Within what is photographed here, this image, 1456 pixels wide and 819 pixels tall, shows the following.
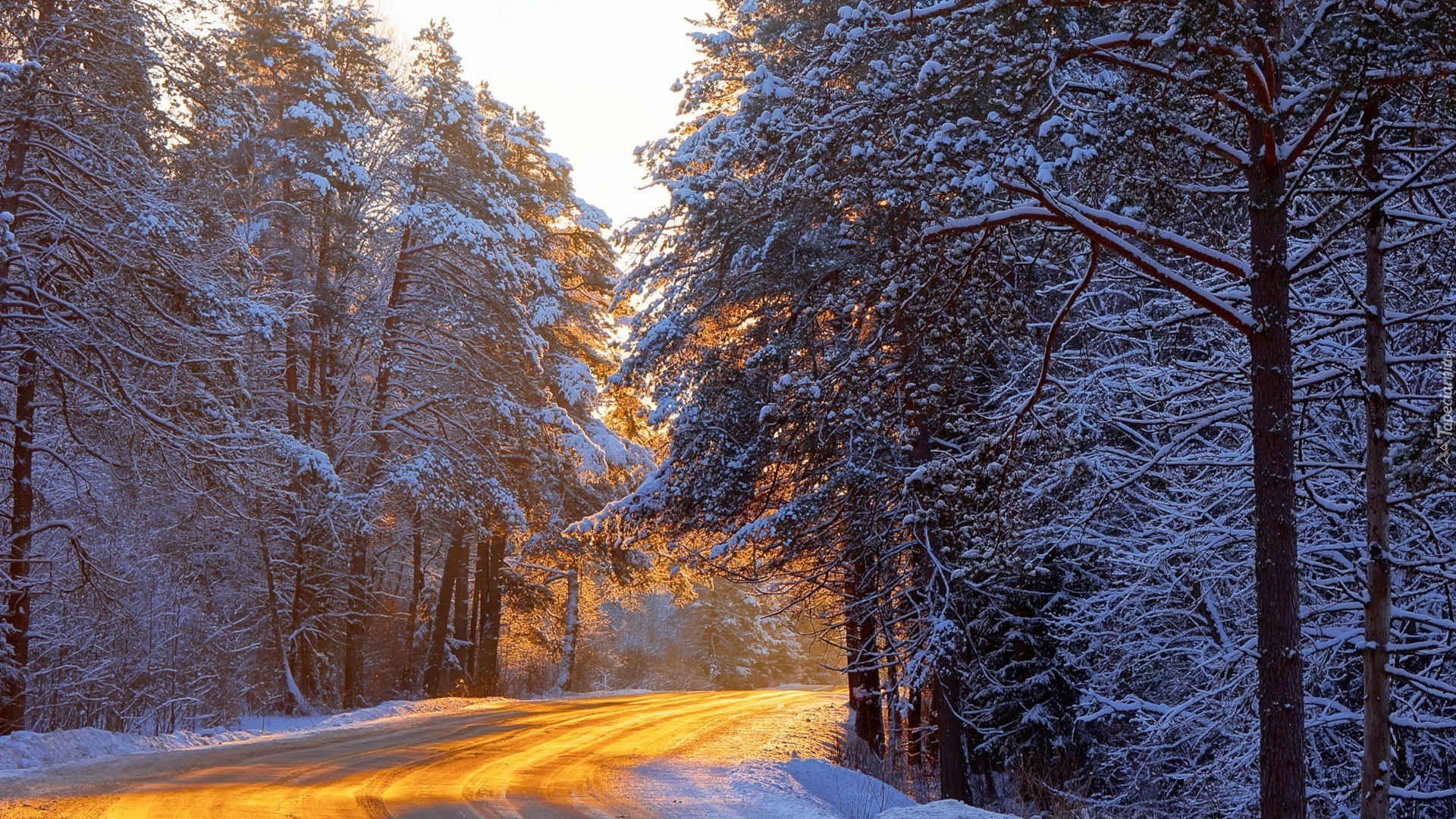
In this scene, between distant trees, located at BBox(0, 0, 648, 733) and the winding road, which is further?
distant trees, located at BBox(0, 0, 648, 733)

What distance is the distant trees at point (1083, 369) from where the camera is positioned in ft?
25.0

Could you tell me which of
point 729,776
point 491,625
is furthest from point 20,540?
point 491,625

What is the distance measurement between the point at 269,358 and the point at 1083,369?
1622cm

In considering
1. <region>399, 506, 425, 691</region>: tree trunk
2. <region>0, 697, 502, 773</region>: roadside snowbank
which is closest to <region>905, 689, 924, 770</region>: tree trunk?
<region>0, 697, 502, 773</region>: roadside snowbank

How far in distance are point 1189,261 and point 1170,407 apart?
1.93 metres

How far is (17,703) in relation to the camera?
13031 millimetres

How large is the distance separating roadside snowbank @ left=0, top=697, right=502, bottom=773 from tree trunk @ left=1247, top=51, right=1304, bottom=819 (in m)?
11.4

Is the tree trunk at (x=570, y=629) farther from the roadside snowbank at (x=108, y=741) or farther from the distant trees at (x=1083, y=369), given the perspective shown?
the distant trees at (x=1083, y=369)

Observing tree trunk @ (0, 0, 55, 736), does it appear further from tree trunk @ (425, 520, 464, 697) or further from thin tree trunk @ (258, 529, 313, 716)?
tree trunk @ (425, 520, 464, 697)

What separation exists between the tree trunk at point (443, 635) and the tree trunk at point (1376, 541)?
19284 mm

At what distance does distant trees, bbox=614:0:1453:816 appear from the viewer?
25.0ft

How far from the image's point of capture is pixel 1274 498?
7535 millimetres

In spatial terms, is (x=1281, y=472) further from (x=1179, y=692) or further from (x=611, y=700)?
(x=611, y=700)

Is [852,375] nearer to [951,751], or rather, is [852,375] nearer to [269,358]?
[951,751]
